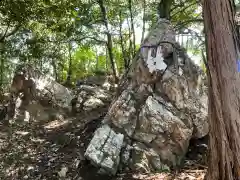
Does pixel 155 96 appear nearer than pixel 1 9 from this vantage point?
Yes

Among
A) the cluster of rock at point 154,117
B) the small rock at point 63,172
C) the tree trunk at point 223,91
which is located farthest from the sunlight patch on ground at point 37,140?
the tree trunk at point 223,91

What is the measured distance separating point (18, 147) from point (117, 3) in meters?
6.76

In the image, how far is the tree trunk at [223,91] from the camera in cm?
253

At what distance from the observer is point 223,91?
8.45 ft

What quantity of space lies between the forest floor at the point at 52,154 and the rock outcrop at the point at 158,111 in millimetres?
263

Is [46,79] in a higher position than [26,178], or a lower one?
higher

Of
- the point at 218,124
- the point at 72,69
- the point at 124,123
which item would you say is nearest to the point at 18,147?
the point at 124,123

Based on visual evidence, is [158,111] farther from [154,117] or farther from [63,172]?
[63,172]

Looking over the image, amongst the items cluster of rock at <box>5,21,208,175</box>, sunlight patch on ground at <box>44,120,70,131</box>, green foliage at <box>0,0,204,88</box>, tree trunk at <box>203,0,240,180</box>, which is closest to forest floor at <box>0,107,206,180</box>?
sunlight patch on ground at <box>44,120,70,131</box>

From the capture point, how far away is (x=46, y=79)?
6824 millimetres

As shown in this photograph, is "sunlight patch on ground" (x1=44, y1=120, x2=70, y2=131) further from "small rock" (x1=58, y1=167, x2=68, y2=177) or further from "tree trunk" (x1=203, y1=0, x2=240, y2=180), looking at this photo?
"tree trunk" (x1=203, y1=0, x2=240, y2=180)

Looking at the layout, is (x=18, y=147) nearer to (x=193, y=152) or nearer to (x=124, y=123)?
(x=124, y=123)

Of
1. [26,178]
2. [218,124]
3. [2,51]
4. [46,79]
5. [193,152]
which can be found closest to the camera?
[218,124]

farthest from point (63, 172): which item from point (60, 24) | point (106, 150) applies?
point (60, 24)
